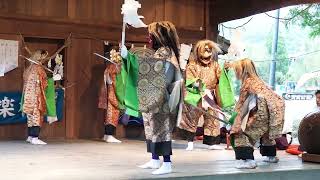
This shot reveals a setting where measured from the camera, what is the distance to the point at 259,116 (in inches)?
188

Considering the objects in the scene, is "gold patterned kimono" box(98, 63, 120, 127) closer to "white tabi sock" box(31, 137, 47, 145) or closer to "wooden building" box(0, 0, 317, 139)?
"wooden building" box(0, 0, 317, 139)

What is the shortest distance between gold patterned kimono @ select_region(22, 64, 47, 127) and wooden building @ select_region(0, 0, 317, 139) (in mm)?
628

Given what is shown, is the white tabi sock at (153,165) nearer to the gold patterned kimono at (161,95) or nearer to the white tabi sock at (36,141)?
the gold patterned kimono at (161,95)

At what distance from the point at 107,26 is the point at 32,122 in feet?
6.71

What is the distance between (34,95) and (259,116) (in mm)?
3447

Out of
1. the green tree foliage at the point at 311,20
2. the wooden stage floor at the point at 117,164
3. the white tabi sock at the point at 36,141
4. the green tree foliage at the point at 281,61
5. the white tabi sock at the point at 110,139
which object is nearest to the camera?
the wooden stage floor at the point at 117,164

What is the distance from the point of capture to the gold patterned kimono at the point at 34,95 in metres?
6.98

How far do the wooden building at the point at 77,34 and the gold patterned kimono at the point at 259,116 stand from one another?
112 inches

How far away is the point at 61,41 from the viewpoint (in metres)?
7.87

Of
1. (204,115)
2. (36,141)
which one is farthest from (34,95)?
(204,115)

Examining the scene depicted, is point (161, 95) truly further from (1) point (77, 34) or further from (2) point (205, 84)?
(1) point (77, 34)

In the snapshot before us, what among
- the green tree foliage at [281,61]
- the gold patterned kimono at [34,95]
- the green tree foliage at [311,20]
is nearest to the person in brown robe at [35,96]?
the gold patterned kimono at [34,95]

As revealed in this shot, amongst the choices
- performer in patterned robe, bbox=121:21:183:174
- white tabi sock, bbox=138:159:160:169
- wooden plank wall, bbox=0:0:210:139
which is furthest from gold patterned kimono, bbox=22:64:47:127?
performer in patterned robe, bbox=121:21:183:174

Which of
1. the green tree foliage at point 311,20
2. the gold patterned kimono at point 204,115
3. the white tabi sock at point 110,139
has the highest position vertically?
the green tree foliage at point 311,20
